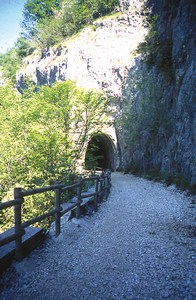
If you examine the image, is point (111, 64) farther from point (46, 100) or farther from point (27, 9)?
point (27, 9)

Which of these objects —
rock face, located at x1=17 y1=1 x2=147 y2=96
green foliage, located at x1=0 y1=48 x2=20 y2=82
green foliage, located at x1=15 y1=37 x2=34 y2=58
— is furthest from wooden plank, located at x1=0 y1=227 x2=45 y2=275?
green foliage, located at x1=15 y1=37 x2=34 y2=58

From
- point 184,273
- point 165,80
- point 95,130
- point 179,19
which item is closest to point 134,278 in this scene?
point 184,273

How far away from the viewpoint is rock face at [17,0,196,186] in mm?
12930

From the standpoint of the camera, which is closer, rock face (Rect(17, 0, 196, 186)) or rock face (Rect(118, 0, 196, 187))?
rock face (Rect(118, 0, 196, 187))

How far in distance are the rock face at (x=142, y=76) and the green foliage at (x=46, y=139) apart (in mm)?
5953

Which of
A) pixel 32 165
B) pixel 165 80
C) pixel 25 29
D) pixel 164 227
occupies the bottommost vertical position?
pixel 164 227

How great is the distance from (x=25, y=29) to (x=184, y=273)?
136 ft

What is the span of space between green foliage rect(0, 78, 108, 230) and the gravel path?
11.0 feet

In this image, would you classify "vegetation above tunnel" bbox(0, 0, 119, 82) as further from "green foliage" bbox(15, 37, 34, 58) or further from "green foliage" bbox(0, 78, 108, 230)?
"green foliage" bbox(0, 78, 108, 230)

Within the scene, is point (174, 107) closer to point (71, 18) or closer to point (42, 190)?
point (42, 190)

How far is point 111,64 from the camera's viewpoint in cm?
2523

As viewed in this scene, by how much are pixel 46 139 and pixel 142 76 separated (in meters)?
15.2

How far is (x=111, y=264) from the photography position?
11.2ft

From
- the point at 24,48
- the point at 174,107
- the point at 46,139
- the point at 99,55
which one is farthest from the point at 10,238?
the point at 24,48
